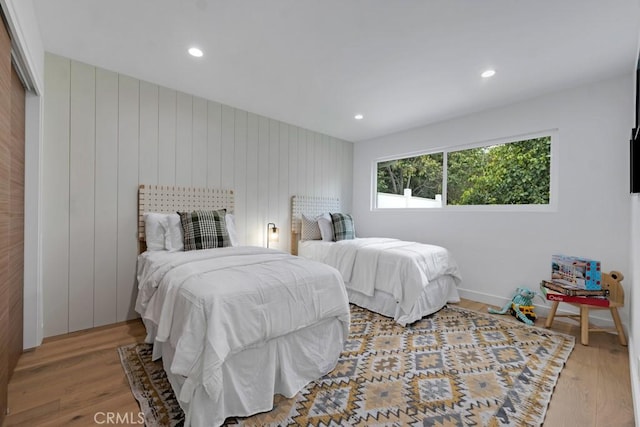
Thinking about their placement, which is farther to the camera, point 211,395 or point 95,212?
point 95,212

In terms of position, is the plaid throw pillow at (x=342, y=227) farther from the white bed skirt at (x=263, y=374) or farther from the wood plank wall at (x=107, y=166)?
the white bed skirt at (x=263, y=374)

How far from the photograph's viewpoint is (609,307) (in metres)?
2.22

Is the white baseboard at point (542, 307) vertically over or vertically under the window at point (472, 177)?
under

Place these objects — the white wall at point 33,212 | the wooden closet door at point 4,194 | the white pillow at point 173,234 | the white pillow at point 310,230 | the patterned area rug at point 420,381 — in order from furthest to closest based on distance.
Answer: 1. the white pillow at point 310,230
2. the white pillow at point 173,234
3. the white wall at point 33,212
4. the patterned area rug at point 420,381
5. the wooden closet door at point 4,194

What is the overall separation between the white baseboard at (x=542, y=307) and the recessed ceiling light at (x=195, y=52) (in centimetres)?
380

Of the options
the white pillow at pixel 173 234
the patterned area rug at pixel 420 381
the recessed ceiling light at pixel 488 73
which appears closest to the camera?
the patterned area rug at pixel 420 381

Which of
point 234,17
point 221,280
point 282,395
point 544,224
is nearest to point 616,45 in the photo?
point 544,224

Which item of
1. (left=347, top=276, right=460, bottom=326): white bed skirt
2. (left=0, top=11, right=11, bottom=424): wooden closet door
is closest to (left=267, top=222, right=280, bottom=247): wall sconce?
(left=347, top=276, right=460, bottom=326): white bed skirt

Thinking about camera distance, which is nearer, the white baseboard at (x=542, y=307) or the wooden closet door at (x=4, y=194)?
the wooden closet door at (x=4, y=194)

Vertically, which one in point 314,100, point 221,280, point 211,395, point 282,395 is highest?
point 314,100

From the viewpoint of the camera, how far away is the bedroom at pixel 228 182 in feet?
7.40

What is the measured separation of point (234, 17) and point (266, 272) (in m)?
1.69

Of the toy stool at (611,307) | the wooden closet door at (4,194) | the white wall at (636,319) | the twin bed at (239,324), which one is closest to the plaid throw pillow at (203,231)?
the twin bed at (239,324)

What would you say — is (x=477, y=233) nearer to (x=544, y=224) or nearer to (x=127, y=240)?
(x=544, y=224)
